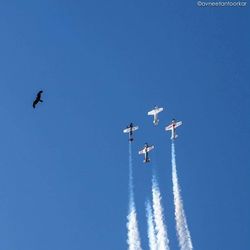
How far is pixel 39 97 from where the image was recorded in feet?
525
